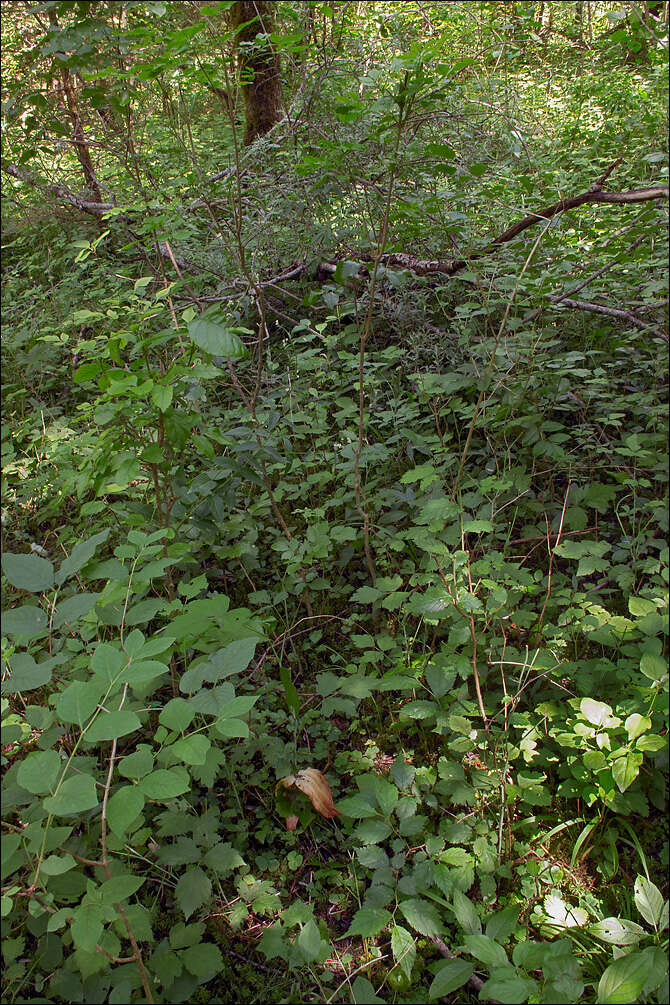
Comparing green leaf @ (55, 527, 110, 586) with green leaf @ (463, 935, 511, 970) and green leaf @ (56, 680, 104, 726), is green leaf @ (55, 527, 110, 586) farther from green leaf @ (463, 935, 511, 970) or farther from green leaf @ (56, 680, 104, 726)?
green leaf @ (463, 935, 511, 970)

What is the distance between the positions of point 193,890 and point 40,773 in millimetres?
600

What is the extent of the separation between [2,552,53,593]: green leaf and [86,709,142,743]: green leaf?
12.4 inches

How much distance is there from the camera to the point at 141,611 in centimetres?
136

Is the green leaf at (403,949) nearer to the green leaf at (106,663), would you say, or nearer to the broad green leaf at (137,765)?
the broad green leaf at (137,765)

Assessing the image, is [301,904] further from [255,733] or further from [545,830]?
[545,830]

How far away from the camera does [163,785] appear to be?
1.02 meters

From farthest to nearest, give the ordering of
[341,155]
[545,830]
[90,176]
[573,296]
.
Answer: [90,176]
[573,296]
[341,155]
[545,830]

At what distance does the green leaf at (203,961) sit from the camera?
127 centimetres

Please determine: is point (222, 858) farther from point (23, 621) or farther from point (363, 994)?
point (23, 621)

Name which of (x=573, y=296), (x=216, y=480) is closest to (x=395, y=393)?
(x=573, y=296)

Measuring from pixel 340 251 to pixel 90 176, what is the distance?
2750 mm

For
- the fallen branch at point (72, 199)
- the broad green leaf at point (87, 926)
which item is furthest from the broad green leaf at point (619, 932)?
the fallen branch at point (72, 199)

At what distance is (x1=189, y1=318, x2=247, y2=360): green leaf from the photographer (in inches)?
59.7

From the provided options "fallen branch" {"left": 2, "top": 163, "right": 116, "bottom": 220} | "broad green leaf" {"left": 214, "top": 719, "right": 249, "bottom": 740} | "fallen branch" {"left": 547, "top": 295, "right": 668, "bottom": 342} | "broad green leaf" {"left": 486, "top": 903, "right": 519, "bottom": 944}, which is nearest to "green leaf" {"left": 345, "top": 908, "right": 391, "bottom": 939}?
"broad green leaf" {"left": 486, "top": 903, "right": 519, "bottom": 944}
